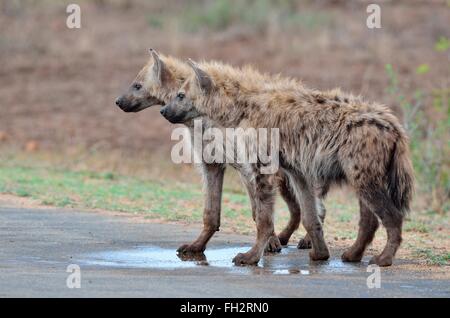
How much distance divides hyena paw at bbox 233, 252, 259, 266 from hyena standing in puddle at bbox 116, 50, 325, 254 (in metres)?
0.59

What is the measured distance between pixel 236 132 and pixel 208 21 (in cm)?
1547

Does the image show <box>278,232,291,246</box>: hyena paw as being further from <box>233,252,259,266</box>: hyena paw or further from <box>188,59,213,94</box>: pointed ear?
<box>188,59,213,94</box>: pointed ear

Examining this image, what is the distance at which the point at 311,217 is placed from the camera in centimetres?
805

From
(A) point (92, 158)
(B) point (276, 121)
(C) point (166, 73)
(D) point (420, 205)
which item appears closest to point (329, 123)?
(B) point (276, 121)

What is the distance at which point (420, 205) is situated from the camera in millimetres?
12539

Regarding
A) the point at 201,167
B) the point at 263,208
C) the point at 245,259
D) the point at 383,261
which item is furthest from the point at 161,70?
the point at 383,261

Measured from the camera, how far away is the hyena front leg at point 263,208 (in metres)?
7.72

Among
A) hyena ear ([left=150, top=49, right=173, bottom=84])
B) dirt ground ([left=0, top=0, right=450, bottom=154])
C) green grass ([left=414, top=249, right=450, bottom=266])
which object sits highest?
dirt ground ([left=0, top=0, right=450, bottom=154])

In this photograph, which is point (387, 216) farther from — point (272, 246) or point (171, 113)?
point (171, 113)

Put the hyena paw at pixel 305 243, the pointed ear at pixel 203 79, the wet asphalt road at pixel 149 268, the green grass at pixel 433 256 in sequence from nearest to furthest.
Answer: the wet asphalt road at pixel 149 268, the green grass at pixel 433 256, the pointed ear at pixel 203 79, the hyena paw at pixel 305 243

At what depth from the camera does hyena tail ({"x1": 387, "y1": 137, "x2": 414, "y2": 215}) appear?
7.55 meters

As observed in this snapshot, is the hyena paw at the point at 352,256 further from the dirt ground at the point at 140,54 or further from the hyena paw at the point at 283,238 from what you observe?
the dirt ground at the point at 140,54

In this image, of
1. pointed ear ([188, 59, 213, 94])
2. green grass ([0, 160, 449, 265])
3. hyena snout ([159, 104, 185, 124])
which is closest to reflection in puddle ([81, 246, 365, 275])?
green grass ([0, 160, 449, 265])

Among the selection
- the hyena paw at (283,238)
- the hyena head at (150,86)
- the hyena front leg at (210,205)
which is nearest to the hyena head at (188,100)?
the hyena front leg at (210,205)
